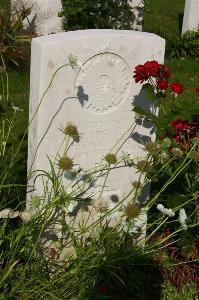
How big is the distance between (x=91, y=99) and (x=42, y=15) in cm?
509

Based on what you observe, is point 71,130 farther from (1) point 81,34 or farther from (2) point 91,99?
(1) point 81,34

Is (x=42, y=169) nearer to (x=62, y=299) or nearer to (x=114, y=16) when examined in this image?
(x=62, y=299)

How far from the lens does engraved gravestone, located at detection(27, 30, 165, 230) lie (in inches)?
122

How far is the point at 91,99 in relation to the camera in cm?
332

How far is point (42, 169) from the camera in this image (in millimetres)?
3277

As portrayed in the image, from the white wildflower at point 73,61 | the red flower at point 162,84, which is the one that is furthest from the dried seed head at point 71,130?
the red flower at point 162,84

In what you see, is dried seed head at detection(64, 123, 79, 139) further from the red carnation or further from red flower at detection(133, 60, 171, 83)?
the red carnation

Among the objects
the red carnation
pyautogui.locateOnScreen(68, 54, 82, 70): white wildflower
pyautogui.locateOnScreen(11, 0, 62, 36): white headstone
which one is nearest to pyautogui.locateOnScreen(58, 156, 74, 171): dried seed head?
pyautogui.locateOnScreen(68, 54, 82, 70): white wildflower

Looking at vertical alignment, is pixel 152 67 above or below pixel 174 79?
above

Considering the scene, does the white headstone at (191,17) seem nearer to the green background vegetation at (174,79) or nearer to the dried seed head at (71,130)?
the green background vegetation at (174,79)

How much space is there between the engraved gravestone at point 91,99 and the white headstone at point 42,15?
475cm

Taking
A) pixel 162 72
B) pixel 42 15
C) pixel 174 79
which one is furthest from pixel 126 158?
pixel 42 15

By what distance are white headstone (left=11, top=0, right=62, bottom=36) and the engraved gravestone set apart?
475 centimetres

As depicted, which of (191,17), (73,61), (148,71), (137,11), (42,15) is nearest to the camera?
(73,61)
